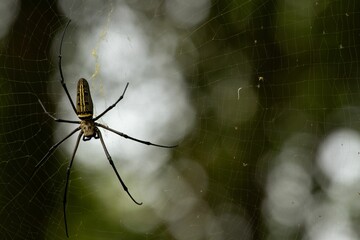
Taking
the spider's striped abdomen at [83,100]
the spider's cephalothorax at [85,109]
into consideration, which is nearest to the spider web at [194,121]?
the spider's cephalothorax at [85,109]

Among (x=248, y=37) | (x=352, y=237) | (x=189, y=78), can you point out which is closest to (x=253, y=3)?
(x=248, y=37)

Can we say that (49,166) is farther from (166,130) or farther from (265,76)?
(265,76)

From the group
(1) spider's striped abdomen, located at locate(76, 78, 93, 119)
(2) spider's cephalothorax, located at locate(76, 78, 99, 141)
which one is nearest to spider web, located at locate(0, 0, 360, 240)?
(2) spider's cephalothorax, located at locate(76, 78, 99, 141)

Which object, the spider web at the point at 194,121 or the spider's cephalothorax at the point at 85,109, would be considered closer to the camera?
the spider's cephalothorax at the point at 85,109

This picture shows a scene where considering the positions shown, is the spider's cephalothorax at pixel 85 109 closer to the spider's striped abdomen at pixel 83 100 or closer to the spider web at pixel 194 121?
the spider's striped abdomen at pixel 83 100

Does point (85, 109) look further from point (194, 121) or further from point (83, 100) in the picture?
point (194, 121)

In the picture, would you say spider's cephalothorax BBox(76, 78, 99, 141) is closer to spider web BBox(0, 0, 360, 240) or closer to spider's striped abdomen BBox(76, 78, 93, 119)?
spider's striped abdomen BBox(76, 78, 93, 119)
